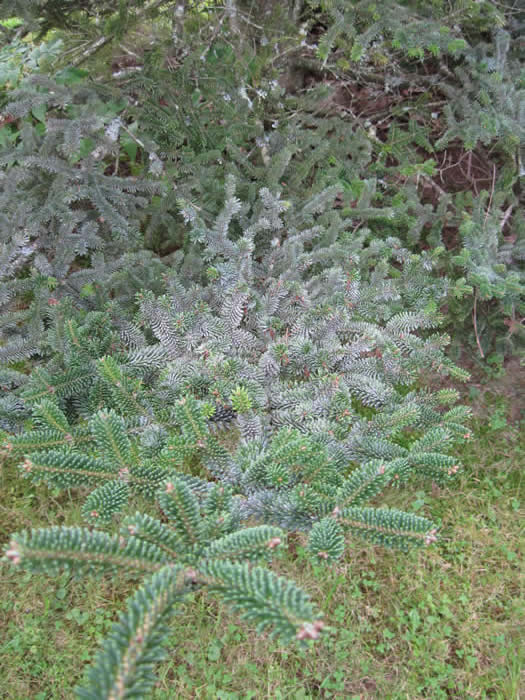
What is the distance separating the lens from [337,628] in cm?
208

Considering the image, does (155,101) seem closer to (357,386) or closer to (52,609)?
(357,386)

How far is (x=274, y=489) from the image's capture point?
1.59m

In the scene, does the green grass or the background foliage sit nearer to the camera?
the background foliage

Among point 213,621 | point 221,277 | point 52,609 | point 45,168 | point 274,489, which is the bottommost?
point 213,621

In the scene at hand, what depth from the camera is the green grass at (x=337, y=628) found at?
1939 millimetres

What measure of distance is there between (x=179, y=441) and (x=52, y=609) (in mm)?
1187

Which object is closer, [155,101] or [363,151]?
[155,101]

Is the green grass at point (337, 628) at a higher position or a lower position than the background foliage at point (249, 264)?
lower

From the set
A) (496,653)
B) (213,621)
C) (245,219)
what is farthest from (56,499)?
(496,653)

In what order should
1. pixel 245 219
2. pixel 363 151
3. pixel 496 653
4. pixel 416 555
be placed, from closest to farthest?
1. pixel 496 653
2. pixel 416 555
3. pixel 245 219
4. pixel 363 151

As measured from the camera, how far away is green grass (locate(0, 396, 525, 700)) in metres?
1.94

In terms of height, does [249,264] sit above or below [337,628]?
above

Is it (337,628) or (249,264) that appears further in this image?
(249,264)

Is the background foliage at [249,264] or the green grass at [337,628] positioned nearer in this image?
the background foliage at [249,264]
